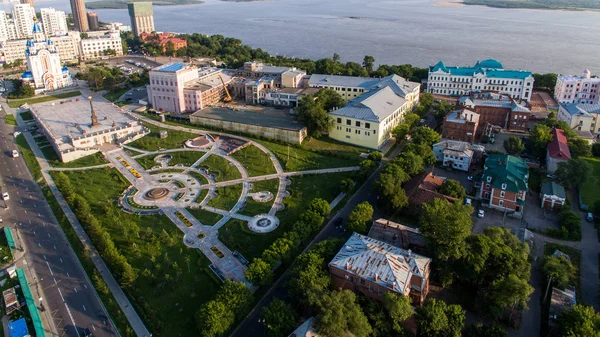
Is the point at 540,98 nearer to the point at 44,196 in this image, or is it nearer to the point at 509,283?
the point at 509,283

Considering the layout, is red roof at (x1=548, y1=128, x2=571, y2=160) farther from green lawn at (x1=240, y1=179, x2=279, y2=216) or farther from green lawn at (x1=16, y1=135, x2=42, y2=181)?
green lawn at (x1=16, y1=135, x2=42, y2=181)

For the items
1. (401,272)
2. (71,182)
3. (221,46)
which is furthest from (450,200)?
(221,46)

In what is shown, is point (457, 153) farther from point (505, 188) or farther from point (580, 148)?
point (580, 148)

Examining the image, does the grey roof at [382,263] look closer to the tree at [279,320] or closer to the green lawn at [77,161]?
the tree at [279,320]

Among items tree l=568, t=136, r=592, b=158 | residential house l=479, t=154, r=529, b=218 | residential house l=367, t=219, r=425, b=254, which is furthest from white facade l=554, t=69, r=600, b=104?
residential house l=367, t=219, r=425, b=254

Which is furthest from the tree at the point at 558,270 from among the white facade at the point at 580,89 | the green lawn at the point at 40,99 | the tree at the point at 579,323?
the green lawn at the point at 40,99
